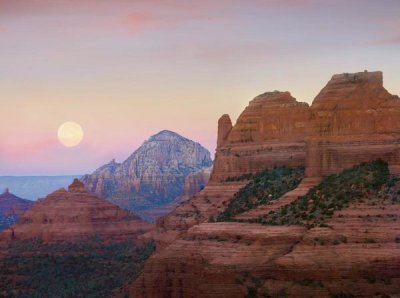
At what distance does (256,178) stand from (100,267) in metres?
39.2

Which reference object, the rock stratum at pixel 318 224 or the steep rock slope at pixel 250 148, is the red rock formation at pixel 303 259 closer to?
the rock stratum at pixel 318 224

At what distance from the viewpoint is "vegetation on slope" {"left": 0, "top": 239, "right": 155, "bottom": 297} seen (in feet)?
537

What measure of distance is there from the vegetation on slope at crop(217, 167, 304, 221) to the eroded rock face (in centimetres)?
153

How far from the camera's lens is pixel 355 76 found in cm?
12650

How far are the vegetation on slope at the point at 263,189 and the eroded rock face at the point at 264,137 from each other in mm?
1526

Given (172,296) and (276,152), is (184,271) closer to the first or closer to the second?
(172,296)

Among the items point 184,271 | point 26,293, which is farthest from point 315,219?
point 26,293

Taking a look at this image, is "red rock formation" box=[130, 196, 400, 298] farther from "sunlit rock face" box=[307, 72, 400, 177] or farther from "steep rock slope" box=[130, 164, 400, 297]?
"sunlit rock face" box=[307, 72, 400, 177]

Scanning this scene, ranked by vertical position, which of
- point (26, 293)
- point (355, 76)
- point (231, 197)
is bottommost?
point (26, 293)

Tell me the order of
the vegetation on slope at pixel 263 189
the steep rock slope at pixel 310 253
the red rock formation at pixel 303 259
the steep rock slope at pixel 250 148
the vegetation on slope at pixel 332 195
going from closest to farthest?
the red rock formation at pixel 303 259 < the steep rock slope at pixel 310 253 < the vegetation on slope at pixel 332 195 < the vegetation on slope at pixel 263 189 < the steep rock slope at pixel 250 148

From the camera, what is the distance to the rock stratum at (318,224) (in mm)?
104438

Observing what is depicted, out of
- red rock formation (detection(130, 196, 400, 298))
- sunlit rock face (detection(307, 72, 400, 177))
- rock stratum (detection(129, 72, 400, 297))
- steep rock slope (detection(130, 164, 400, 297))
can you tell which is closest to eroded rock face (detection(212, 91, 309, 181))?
rock stratum (detection(129, 72, 400, 297))

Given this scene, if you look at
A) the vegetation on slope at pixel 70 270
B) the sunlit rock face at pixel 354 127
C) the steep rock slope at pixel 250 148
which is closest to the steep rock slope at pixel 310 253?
the sunlit rock face at pixel 354 127

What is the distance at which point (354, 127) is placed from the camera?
A: 12269 cm
